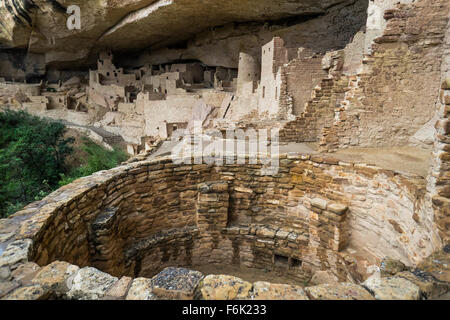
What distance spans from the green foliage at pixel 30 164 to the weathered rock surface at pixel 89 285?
29.2 ft

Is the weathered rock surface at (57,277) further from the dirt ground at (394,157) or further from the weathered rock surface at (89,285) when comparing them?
the dirt ground at (394,157)

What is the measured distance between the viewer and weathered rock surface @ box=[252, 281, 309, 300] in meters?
1.67

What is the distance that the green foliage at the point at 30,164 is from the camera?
33.1ft

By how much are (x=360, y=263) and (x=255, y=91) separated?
1076 cm

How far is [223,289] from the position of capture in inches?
70.6

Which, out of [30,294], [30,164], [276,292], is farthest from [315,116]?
[30,164]

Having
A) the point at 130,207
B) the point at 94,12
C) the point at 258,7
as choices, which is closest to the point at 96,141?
the point at 94,12

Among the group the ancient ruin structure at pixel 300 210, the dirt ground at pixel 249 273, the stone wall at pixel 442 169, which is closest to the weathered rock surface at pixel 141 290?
the ancient ruin structure at pixel 300 210

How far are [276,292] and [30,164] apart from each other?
1420 centimetres

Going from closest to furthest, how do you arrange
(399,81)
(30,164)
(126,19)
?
(399,81), (30,164), (126,19)

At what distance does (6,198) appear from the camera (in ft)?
32.1

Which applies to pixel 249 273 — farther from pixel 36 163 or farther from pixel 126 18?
pixel 126 18

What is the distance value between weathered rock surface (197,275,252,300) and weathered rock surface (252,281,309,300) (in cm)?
7

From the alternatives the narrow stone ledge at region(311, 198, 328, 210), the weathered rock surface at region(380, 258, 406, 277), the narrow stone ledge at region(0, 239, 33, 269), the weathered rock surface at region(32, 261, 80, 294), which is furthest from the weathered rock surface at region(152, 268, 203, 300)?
the narrow stone ledge at region(311, 198, 328, 210)
